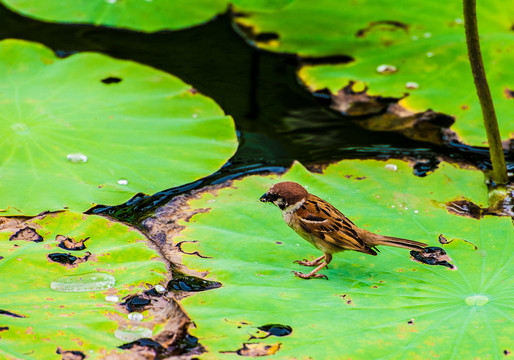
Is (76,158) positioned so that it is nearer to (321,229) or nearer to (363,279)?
(321,229)

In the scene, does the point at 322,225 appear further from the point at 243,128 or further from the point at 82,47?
the point at 82,47

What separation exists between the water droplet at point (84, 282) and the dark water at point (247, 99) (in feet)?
2.78

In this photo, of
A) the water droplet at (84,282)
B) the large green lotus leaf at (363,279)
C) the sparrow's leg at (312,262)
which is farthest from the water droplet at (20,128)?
the sparrow's leg at (312,262)

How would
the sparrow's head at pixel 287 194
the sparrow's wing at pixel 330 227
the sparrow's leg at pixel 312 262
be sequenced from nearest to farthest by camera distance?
the sparrow's wing at pixel 330 227 < the sparrow's leg at pixel 312 262 < the sparrow's head at pixel 287 194

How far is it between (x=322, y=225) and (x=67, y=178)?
2013 millimetres

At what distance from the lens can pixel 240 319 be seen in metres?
3.31

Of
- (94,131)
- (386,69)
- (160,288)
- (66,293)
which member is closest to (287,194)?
(160,288)

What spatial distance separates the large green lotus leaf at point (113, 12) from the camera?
675cm

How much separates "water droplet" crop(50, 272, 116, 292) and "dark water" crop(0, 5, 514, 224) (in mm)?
847

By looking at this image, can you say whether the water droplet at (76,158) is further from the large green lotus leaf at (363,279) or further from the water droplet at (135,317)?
the water droplet at (135,317)

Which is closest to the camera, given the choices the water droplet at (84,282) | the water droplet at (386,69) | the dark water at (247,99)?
the water droplet at (84,282)

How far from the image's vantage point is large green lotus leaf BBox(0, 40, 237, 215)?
450cm

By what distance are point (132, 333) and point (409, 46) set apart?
430 centimetres

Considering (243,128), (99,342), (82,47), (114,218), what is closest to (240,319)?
(99,342)
